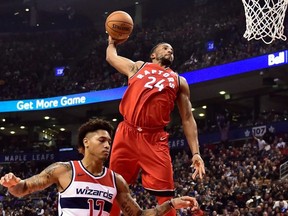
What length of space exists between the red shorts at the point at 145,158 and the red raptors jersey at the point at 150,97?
0.33 feet

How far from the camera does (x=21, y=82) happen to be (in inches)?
1208

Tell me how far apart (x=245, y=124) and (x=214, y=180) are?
6241mm

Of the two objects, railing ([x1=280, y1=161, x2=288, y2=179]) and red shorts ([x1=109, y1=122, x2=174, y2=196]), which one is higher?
railing ([x1=280, y1=161, x2=288, y2=179])

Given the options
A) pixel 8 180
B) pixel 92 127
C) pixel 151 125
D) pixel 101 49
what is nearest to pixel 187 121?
pixel 151 125

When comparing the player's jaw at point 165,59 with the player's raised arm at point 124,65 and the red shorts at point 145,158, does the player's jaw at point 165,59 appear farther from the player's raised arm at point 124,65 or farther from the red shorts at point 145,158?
the red shorts at point 145,158

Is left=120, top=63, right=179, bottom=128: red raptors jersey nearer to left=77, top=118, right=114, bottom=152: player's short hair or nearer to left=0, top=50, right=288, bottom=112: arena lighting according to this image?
left=77, top=118, right=114, bottom=152: player's short hair

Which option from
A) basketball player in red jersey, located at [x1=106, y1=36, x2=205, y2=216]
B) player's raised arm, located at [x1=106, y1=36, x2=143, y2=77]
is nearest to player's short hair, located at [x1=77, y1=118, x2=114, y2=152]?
basketball player in red jersey, located at [x1=106, y1=36, x2=205, y2=216]

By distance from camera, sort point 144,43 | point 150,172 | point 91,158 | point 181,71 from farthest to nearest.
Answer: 1. point 144,43
2. point 181,71
3. point 150,172
4. point 91,158

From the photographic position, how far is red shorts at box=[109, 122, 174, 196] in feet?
17.1

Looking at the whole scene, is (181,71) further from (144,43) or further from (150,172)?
(150,172)

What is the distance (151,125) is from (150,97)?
272mm

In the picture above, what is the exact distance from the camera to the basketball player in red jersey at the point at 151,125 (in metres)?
5.24

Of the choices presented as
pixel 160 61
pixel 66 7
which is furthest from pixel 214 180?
pixel 66 7

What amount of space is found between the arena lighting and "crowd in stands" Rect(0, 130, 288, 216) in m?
2.81
